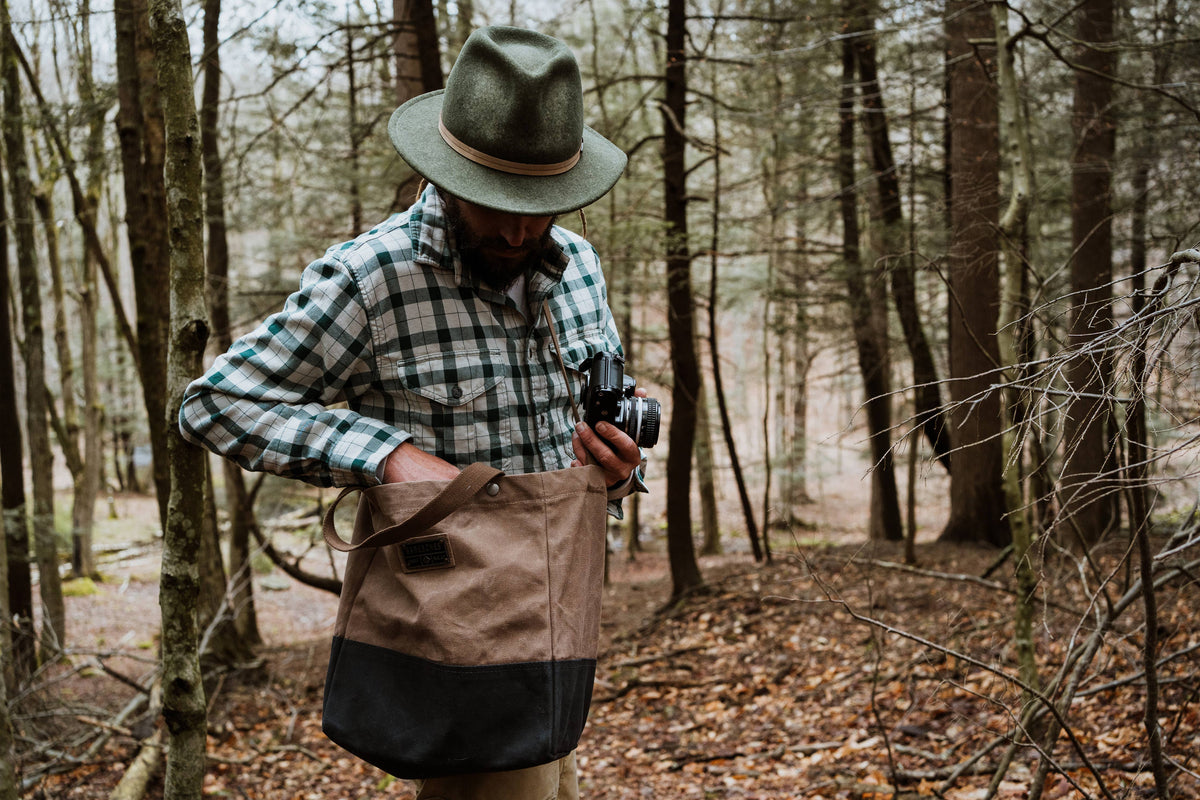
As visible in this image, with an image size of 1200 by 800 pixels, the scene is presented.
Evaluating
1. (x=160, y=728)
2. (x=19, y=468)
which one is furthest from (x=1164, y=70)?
(x=19, y=468)

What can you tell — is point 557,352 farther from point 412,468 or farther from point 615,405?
point 412,468

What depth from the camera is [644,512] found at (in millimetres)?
22266

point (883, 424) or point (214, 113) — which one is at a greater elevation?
point (214, 113)

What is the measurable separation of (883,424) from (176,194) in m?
9.52

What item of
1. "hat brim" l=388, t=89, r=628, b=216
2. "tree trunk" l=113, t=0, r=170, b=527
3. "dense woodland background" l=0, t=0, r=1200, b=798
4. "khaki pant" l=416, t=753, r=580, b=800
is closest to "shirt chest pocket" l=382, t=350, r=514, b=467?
"hat brim" l=388, t=89, r=628, b=216

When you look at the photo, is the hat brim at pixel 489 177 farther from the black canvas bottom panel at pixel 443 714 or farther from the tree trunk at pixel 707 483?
the tree trunk at pixel 707 483

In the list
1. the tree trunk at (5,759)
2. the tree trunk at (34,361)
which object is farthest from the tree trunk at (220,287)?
the tree trunk at (5,759)

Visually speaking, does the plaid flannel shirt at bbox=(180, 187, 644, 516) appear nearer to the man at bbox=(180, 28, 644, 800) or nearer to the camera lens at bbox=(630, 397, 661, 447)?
the man at bbox=(180, 28, 644, 800)

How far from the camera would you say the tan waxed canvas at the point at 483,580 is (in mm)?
1794

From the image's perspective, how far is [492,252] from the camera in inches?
81.7

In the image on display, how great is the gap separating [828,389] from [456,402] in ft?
39.5

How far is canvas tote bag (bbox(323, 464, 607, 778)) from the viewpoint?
1.78 m

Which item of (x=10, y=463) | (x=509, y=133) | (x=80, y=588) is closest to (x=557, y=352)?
(x=509, y=133)

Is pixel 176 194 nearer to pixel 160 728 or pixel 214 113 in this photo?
pixel 160 728
